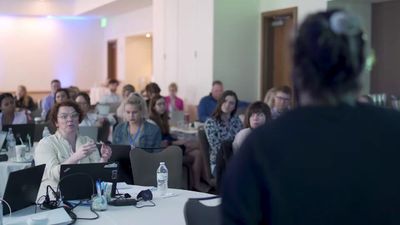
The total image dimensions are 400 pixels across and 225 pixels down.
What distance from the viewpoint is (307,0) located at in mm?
8211

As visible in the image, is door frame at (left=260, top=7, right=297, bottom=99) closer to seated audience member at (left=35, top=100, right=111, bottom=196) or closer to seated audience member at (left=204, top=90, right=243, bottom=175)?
seated audience member at (left=204, top=90, right=243, bottom=175)

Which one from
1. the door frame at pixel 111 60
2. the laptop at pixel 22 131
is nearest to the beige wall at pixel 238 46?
the laptop at pixel 22 131

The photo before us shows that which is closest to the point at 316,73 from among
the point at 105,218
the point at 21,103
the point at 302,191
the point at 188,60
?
the point at 302,191

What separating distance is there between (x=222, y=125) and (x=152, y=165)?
1.77 m

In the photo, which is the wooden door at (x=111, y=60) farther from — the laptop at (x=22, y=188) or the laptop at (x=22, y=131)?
the laptop at (x=22, y=188)

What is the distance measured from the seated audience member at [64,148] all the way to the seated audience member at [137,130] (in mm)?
1144

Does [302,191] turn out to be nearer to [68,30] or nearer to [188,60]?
[188,60]

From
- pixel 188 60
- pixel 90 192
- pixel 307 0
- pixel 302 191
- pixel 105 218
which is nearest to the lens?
pixel 302 191

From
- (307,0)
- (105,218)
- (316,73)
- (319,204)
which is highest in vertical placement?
(307,0)

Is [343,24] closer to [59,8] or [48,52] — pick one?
[59,8]

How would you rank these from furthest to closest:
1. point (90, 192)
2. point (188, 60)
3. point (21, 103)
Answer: point (21, 103), point (188, 60), point (90, 192)

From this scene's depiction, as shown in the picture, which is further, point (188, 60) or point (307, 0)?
point (188, 60)

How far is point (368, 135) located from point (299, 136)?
0.59 feet

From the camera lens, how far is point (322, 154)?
128 centimetres
